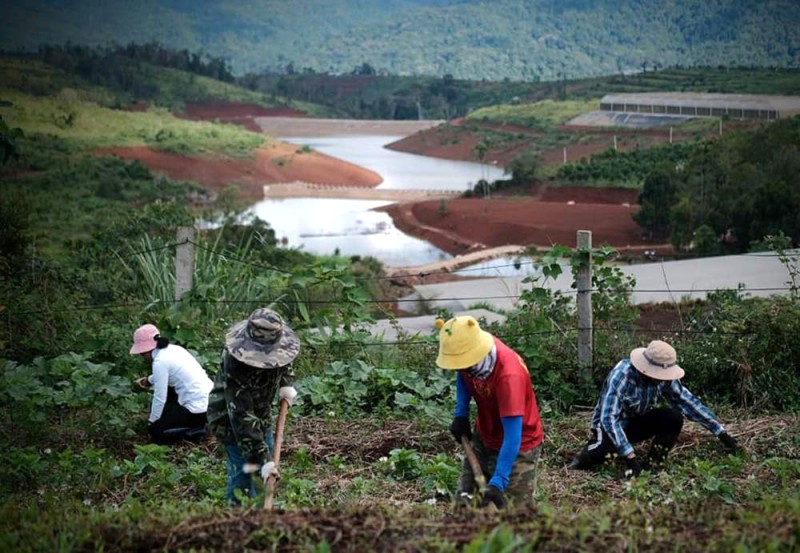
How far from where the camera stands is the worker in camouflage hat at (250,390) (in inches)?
191

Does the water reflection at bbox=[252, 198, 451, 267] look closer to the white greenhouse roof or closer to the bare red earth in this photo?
the bare red earth

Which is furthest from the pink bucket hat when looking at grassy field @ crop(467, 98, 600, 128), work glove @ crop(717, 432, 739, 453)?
grassy field @ crop(467, 98, 600, 128)

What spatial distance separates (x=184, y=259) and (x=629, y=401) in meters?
4.48

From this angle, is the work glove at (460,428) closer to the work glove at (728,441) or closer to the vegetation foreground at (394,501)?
the vegetation foreground at (394,501)

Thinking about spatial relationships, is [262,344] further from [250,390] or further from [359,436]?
[359,436]

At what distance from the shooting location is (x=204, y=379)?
6.98m

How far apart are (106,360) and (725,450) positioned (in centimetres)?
499

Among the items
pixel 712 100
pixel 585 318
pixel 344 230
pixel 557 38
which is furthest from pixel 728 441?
pixel 557 38

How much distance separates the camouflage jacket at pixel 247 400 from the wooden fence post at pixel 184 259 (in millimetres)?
4115

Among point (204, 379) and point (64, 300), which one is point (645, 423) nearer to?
point (204, 379)

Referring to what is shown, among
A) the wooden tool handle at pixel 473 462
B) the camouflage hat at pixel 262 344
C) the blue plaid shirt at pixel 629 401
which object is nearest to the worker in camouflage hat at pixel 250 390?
the camouflage hat at pixel 262 344

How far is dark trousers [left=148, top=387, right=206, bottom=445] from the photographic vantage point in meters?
6.96

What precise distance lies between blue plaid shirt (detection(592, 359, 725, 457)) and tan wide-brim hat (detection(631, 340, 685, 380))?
0.40 feet

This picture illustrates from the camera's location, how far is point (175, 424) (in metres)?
6.99
